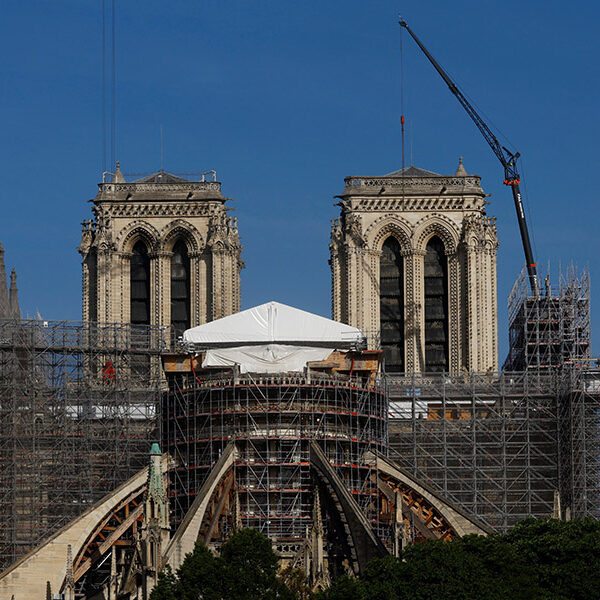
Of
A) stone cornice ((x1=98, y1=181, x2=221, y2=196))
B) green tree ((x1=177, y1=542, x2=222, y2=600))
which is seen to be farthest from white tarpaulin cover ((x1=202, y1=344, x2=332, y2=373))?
green tree ((x1=177, y1=542, x2=222, y2=600))

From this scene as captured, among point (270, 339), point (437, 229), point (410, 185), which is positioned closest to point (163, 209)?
point (410, 185)

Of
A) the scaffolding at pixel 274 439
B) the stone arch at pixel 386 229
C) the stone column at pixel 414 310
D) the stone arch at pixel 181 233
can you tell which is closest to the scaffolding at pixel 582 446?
the scaffolding at pixel 274 439

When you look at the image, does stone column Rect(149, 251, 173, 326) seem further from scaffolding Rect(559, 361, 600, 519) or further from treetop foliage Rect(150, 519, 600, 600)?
treetop foliage Rect(150, 519, 600, 600)

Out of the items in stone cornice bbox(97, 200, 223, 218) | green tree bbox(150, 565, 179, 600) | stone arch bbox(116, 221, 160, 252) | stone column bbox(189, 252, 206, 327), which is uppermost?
stone cornice bbox(97, 200, 223, 218)

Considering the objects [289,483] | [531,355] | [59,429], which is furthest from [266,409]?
[531,355]

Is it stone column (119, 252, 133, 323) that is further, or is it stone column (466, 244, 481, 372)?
stone column (119, 252, 133, 323)

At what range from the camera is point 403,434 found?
109125mm

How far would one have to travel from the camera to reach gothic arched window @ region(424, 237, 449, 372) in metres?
120

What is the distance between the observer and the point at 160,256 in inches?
4732

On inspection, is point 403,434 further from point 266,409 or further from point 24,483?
point 24,483

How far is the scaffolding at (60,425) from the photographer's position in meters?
103

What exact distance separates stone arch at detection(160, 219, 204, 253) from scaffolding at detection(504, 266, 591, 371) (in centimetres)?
1741

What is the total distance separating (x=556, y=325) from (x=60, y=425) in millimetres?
27482

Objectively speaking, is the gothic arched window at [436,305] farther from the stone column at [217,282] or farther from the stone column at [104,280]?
the stone column at [104,280]
